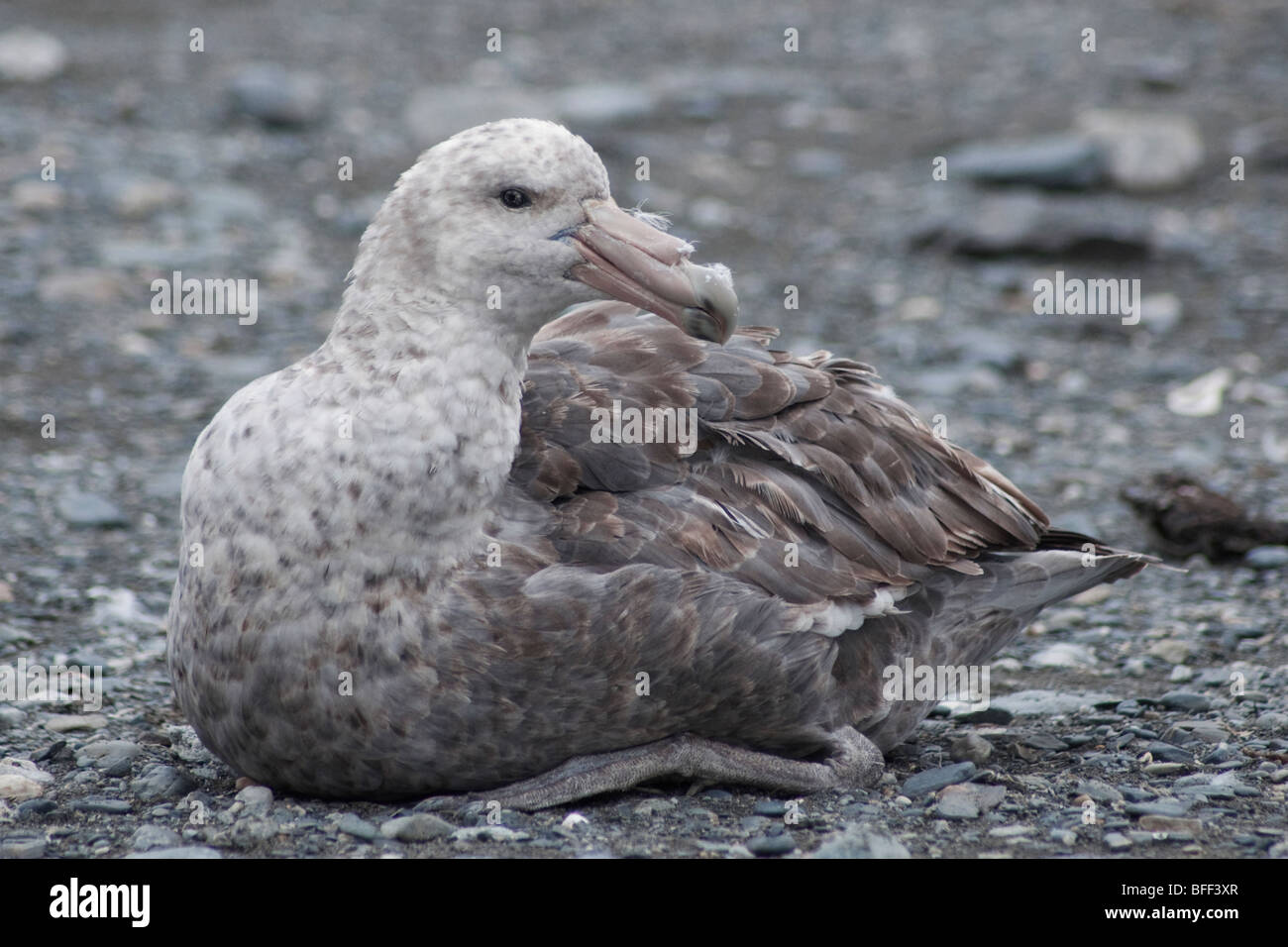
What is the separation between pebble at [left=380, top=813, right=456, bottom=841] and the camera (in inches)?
179

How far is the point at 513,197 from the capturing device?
4.77 m

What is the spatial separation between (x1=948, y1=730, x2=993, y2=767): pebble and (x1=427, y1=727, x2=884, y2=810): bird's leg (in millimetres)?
470

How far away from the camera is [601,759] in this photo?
16.2 ft

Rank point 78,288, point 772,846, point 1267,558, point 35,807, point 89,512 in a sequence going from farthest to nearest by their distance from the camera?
point 78,288
point 89,512
point 1267,558
point 35,807
point 772,846

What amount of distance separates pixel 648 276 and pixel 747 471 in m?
0.79

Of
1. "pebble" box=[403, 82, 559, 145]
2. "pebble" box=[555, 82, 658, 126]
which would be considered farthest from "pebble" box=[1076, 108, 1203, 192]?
"pebble" box=[403, 82, 559, 145]

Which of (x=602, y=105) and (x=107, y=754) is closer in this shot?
(x=107, y=754)

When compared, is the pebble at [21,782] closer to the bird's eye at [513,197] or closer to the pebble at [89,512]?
the bird's eye at [513,197]

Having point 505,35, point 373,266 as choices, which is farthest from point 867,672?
point 505,35

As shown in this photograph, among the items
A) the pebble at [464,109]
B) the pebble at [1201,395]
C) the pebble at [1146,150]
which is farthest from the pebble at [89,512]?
the pebble at [1146,150]

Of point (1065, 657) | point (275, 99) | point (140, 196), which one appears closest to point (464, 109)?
point (275, 99)

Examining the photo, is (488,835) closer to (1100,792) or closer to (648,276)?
(648,276)
